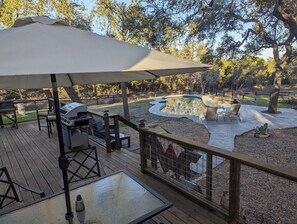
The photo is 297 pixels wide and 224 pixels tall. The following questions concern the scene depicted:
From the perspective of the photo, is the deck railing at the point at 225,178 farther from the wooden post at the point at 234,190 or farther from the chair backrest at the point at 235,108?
the chair backrest at the point at 235,108

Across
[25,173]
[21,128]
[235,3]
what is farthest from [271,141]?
[21,128]

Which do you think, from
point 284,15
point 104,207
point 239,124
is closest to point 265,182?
point 104,207

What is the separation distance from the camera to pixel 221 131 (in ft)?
27.7

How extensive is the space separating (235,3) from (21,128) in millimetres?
9326

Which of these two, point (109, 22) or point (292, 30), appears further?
point (109, 22)

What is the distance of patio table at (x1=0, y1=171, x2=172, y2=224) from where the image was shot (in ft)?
4.95

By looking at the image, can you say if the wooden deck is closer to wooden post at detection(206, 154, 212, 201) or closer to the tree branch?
wooden post at detection(206, 154, 212, 201)

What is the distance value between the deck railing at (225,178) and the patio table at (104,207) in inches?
29.5

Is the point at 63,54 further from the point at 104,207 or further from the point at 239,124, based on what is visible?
the point at 239,124

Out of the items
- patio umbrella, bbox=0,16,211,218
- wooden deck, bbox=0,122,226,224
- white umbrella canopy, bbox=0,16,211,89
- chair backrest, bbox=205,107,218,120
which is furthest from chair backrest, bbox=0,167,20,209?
chair backrest, bbox=205,107,218,120

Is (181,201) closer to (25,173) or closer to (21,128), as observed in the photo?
(25,173)

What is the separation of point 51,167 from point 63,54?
3.15 m

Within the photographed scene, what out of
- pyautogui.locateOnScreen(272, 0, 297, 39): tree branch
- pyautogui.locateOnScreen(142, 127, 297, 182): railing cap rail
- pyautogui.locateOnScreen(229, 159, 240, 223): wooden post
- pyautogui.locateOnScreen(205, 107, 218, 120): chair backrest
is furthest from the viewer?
pyautogui.locateOnScreen(205, 107, 218, 120): chair backrest

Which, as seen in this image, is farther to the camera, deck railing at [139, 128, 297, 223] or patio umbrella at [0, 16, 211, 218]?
deck railing at [139, 128, 297, 223]
